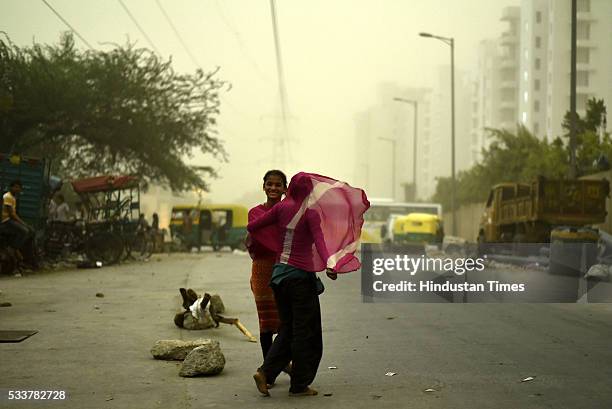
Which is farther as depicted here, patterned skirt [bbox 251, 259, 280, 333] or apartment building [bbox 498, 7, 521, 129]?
apartment building [bbox 498, 7, 521, 129]

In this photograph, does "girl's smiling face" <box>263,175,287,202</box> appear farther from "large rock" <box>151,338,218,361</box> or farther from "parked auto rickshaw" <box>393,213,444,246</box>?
"parked auto rickshaw" <box>393,213,444,246</box>

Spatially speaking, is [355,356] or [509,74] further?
[509,74]

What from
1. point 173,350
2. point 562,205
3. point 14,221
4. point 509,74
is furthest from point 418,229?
point 509,74

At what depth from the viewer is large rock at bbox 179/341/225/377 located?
24.4 feet

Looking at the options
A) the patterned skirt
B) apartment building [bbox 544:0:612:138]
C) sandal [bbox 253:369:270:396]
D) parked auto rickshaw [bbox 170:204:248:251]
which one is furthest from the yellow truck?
apartment building [bbox 544:0:612:138]


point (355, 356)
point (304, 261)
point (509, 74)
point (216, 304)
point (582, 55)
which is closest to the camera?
point (304, 261)

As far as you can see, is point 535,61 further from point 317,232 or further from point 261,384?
point 261,384

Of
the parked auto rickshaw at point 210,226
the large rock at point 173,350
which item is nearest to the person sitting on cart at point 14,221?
the large rock at point 173,350

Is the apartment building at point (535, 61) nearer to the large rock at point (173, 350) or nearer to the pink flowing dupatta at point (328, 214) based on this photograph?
the large rock at point (173, 350)

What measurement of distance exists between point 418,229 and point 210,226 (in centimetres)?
1166

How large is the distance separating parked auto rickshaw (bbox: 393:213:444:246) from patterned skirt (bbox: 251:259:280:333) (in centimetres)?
3522

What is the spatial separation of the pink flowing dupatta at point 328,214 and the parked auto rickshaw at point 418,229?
117ft

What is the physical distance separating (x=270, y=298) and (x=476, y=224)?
2045 inches

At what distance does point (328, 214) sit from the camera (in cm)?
687
